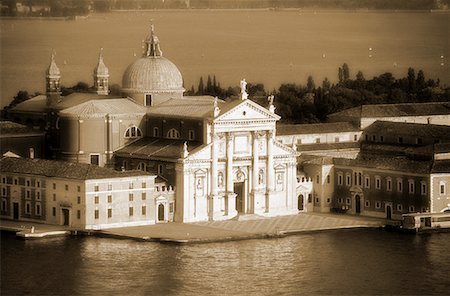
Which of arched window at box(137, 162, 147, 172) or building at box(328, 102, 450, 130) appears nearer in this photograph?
arched window at box(137, 162, 147, 172)

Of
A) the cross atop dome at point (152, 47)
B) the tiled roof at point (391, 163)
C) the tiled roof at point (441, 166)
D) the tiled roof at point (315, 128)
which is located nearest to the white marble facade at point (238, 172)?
the tiled roof at point (391, 163)

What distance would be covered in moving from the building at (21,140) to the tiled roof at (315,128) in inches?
264

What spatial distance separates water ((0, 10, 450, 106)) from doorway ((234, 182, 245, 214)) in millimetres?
21651

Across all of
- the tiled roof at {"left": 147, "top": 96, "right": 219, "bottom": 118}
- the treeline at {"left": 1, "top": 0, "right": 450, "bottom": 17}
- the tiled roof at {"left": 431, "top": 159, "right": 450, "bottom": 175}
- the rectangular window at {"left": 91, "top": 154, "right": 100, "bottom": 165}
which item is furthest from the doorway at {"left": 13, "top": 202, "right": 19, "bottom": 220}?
the treeline at {"left": 1, "top": 0, "right": 450, "bottom": 17}

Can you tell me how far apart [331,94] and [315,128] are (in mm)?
13801

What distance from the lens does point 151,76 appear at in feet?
189

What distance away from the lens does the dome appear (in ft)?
189

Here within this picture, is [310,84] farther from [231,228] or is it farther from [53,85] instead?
[231,228]

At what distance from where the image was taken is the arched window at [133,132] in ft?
184

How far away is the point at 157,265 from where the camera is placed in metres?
46.8

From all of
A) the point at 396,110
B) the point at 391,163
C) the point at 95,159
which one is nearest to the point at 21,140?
the point at 95,159

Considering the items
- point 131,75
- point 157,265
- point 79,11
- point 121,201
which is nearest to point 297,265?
point 157,265

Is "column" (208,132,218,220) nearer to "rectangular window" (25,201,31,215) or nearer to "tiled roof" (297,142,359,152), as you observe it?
"rectangular window" (25,201,31,215)

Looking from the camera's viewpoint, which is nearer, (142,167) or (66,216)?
(66,216)
